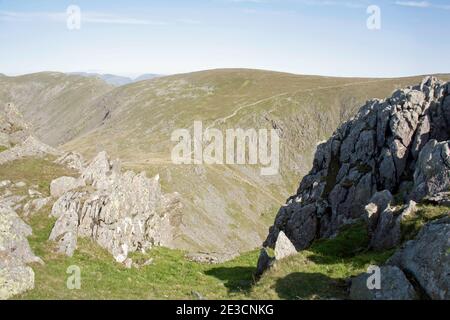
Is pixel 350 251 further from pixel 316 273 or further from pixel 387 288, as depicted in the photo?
pixel 387 288

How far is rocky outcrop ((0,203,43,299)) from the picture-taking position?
23.5m

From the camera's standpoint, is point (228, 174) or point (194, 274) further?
point (228, 174)

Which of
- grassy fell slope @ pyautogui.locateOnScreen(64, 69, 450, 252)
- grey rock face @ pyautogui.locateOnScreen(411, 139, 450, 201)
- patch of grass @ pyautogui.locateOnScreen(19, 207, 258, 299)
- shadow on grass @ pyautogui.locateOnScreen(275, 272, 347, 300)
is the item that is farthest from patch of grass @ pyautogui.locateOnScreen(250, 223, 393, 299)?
grassy fell slope @ pyautogui.locateOnScreen(64, 69, 450, 252)

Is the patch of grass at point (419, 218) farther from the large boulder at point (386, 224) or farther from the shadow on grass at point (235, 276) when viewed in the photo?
the shadow on grass at point (235, 276)

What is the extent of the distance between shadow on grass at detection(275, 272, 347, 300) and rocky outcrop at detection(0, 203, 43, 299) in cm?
1555

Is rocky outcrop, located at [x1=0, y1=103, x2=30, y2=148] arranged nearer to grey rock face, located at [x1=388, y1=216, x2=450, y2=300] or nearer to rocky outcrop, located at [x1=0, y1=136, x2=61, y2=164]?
rocky outcrop, located at [x1=0, y1=136, x2=61, y2=164]

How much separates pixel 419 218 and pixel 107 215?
27367mm

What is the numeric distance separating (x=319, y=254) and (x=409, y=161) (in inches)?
937

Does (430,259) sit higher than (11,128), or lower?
lower

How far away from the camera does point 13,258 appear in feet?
85.5

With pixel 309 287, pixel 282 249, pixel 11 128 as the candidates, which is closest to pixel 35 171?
pixel 11 128

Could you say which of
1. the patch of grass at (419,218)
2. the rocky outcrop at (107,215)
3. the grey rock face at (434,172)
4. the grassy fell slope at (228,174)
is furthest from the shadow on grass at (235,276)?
the grassy fell slope at (228,174)
